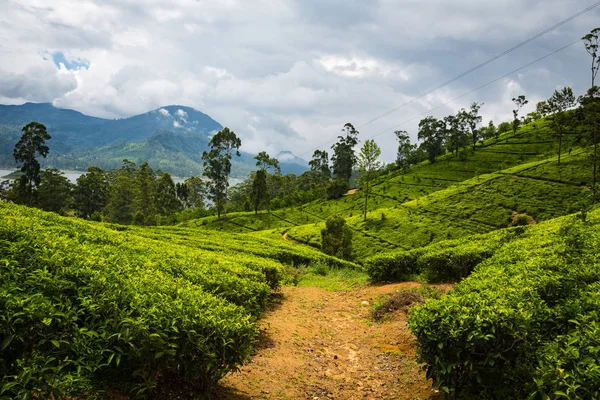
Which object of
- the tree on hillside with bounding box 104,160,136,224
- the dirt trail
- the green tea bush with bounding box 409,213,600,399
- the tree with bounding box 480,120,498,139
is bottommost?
the dirt trail

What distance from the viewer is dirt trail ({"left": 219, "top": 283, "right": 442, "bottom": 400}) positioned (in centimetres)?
576

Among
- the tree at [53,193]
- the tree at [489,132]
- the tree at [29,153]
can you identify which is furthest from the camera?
the tree at [489,132]

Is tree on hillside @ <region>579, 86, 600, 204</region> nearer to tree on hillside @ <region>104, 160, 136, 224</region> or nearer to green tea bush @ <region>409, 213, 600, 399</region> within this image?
green tea bush @ <region>409, 213, 600, 399</region>

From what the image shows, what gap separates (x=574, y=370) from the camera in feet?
11.5

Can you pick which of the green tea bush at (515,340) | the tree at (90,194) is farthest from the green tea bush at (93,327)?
the tree at (90,194)

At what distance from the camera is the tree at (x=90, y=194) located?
3022 inches

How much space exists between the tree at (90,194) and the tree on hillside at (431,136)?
8206 cm

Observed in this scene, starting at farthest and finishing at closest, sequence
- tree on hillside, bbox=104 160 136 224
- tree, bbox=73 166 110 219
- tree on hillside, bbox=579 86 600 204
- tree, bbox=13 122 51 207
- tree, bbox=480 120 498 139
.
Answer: tree, bbox=480 120 498 139 < tree, bbox=73 166 110 219 < tree on hillside, bbox=104 160 136 224 < tree, bbox=13 122 51 207 < tree on hillside, bbox=579 86 600 204

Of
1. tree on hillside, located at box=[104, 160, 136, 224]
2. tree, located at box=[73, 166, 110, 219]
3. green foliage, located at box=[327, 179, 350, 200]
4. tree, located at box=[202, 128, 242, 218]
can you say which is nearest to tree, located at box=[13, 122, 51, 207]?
tree on hillside, located at box=[104, 160, 136, 224]

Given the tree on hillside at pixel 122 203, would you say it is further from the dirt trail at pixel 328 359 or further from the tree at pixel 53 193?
the dirt trail at pixel 328 359

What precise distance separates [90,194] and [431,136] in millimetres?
86224

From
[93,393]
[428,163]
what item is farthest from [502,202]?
[93,393]

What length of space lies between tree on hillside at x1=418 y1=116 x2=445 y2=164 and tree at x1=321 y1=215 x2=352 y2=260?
192 feet

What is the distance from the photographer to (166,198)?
8156cm
